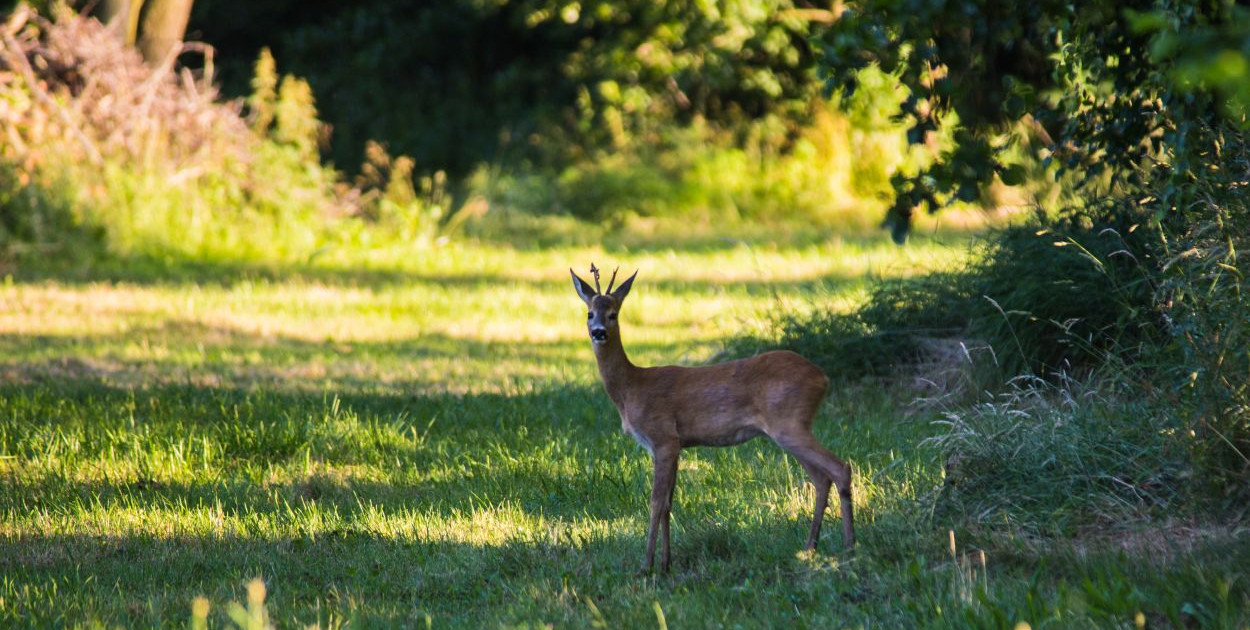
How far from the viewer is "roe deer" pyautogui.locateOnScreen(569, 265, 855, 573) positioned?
5.39 meters

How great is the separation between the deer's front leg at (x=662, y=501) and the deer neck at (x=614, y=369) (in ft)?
1.31

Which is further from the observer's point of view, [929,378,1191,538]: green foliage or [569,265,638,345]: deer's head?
[569,265,638,345]: deer's head

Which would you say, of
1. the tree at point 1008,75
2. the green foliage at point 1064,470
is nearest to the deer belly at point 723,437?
the green foliage at point 1064,470

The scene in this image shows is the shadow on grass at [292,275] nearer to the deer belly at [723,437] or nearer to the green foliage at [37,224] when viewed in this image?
the green foliage at [37,224]

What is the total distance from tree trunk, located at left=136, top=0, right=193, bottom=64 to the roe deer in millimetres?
13266

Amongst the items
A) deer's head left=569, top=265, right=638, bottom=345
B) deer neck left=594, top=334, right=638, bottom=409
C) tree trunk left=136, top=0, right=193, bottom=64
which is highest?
tree trunk left=136, top=0, right=193, bottom=64

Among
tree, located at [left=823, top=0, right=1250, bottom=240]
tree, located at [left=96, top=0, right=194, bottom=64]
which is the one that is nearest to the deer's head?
tree, located at [left=823, top=0, right=1250, bottom=240]

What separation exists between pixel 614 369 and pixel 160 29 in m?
13.6

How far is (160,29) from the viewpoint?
17.6 metres

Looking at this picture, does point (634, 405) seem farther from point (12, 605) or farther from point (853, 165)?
point (853, 165)

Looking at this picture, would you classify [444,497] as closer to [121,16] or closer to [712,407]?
[712,407]

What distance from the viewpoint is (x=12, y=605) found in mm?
5250

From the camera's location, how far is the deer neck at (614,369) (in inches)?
229

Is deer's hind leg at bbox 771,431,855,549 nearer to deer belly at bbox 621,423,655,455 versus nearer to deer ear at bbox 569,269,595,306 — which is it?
deer belly at bbox 621,423,655,455
